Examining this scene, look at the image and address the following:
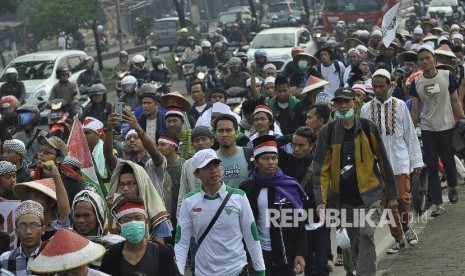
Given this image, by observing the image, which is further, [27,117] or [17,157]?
[27,117]

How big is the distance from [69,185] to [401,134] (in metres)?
3.74

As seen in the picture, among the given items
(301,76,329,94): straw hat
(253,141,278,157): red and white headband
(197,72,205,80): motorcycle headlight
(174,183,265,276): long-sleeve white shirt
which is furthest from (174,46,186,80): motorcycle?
(174,183,265,276): long-sleeve white shirt

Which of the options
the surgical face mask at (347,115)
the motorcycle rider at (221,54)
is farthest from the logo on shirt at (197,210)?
the motorcycle rider at (221,54)

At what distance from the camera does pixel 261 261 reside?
8.23m

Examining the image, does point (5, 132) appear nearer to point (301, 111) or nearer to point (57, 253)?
point (301, 111)


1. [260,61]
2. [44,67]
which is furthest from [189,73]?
[260,61]

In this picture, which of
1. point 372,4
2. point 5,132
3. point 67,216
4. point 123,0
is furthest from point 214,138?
point 123,0

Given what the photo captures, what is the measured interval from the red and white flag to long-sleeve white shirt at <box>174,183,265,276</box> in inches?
84.2

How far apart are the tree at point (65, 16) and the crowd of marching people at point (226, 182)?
24.0 metres

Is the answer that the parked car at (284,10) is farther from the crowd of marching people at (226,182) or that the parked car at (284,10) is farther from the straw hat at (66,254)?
the straw hat at (66,254)

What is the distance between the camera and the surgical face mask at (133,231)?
280 inches

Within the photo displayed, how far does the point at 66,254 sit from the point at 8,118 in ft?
32.1

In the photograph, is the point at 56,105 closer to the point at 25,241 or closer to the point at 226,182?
the point at 226,182

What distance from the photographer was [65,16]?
129ft
